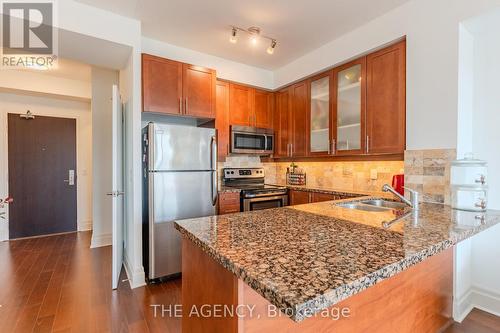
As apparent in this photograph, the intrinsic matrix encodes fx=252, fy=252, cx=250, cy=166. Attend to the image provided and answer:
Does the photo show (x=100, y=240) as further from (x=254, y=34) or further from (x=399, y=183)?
(x=399, y=183)

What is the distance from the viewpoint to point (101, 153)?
153 inches

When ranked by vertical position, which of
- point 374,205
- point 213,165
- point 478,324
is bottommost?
point 478,324

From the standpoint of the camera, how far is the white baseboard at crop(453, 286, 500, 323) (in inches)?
76.7

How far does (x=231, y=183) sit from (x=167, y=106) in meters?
1.51

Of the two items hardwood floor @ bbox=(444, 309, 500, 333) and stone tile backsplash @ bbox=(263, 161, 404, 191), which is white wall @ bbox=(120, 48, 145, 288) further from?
hardwood floor @ bbox=(444, 309, 500, 333)

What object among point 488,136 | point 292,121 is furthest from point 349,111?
point 488,136

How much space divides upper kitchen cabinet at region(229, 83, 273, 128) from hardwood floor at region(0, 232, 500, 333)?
229 cm

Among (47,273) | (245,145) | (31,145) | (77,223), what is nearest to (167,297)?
(47,273)

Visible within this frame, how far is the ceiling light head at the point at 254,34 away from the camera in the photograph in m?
2.71

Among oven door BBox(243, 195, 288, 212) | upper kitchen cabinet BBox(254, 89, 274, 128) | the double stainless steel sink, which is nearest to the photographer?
the double stainless steel sink

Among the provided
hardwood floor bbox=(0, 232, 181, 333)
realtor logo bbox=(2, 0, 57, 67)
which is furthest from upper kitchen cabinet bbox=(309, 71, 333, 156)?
realtor logo bbox=(2, 0, 57, 67)

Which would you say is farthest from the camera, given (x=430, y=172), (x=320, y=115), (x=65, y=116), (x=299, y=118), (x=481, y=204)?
(x=65, y=116)

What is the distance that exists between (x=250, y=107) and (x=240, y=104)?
0.59 ft

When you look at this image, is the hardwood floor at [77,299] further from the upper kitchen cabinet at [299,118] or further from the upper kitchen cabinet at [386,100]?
the upper kitchen cabinet at [299,118]
